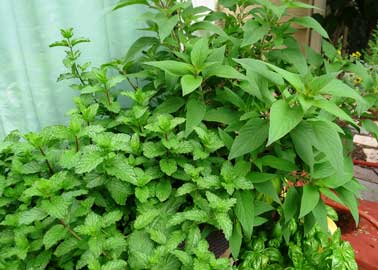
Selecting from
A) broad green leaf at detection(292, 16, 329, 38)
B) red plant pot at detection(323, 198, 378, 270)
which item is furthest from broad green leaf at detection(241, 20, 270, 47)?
red plant pot at detection(323, 198, 378, 270)

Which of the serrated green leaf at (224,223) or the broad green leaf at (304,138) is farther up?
the broad green leaf at (304,138)

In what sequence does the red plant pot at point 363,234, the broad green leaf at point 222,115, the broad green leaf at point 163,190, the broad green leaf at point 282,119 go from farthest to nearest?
the red plant pot at point 363,234 < the broad green leaf at point 222,115 < the broad green leaf at point 163,190 < the broad green leaf at point 282,119

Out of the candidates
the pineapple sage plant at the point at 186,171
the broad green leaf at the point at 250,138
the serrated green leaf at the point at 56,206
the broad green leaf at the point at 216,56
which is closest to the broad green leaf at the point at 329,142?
the pineapple sage plant at the point at 186,171

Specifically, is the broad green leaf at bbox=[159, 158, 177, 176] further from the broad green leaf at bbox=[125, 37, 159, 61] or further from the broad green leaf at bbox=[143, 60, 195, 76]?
the broad green leaf at bbox=[125, 37, 159, 61]

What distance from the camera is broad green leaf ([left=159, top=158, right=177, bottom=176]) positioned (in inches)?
36.3

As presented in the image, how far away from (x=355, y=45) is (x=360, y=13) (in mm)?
639

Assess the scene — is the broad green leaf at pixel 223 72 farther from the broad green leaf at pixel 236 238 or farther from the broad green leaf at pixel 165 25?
the broad green leaf at pixel 236 238

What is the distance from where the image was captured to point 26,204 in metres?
0.88

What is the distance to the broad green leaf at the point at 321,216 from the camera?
0.96m

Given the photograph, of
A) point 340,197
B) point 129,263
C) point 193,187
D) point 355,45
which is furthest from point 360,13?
point 129,263

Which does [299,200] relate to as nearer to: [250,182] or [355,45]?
[250,182]

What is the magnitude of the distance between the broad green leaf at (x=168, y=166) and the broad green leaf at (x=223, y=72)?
272mm

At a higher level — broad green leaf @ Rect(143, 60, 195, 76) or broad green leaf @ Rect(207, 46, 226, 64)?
broad green leaf @ Rect(207, 46, 226, 64)

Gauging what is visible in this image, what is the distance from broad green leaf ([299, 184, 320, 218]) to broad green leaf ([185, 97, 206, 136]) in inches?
14.1
